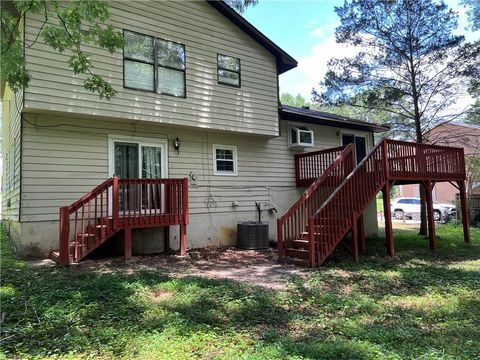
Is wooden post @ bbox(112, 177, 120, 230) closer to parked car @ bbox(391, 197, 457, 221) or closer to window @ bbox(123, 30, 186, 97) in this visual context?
window @ bbox(123, 30, 186, 97)

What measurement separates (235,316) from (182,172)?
18.8ft

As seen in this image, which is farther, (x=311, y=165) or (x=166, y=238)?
(x=311, y=165)

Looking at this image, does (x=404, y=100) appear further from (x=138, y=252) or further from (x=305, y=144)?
(x=138, y=252)

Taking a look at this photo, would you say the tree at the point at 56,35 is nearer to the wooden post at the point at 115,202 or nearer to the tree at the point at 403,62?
the wooden post at the point at 115,202

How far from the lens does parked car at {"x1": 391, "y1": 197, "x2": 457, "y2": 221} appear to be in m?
22.2

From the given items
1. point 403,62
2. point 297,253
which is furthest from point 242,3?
point 297,253

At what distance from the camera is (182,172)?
970cm

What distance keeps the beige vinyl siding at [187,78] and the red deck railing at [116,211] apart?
171cm

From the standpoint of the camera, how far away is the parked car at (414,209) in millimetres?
22188

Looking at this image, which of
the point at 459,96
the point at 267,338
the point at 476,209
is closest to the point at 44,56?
the point at 267,338

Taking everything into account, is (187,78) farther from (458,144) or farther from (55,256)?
(458,144)

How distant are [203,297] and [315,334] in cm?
179

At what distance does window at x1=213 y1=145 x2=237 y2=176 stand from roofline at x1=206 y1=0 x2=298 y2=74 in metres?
3.12

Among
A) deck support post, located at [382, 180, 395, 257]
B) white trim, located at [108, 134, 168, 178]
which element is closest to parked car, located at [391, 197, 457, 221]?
deck support post, located at [382, 180, 395, 257]
